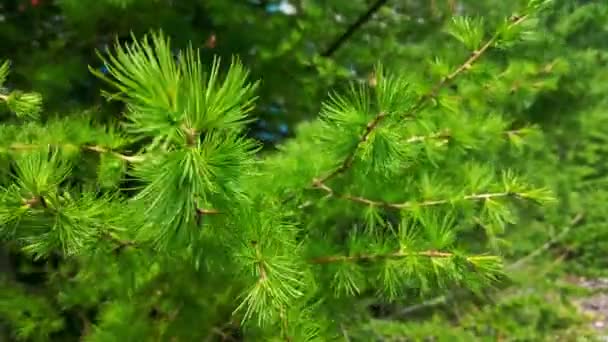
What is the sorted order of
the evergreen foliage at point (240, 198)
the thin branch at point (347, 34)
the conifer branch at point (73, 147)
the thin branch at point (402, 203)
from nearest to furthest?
the evergreen foliage at point (240, 198)
the conifer branch at point (73, 147)
the thin branch at point (402, 203)
the thin branch at point (347, 34)

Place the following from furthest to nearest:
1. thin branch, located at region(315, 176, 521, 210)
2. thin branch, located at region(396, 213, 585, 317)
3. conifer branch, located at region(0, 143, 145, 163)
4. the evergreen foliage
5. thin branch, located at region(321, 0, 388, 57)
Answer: thin branch, located at region(396, 213, 585, 317) < thin branch, located at region(321, 0, 388, 57) < thin branch, located at region(315, 176, 521, 210) < conifer branch, located at region(0, 143, 145, 163) < the evergreen foliage

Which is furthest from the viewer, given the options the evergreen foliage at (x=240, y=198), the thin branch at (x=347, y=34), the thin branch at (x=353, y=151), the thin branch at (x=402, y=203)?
the thin branch at (x=347, y=34)

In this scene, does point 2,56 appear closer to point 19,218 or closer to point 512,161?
point 19,218

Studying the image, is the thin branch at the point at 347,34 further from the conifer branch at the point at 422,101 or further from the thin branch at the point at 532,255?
the thin branch at the point at 532,255

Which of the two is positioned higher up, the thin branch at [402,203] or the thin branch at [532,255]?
the thin branch at [532,255]

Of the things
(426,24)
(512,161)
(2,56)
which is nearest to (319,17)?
(426,24)

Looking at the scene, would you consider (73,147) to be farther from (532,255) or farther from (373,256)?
(532,255)

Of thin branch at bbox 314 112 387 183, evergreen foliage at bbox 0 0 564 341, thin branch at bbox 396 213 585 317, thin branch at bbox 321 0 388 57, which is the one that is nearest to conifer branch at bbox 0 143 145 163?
evergreen foliage at bbox 0 0 564 341

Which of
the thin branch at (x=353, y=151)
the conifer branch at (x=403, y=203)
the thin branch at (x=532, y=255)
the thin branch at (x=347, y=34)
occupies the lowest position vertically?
the conifer branch at (x=403, y=203)

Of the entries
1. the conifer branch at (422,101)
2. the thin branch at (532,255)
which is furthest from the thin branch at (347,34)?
the thin branch at (532,255)

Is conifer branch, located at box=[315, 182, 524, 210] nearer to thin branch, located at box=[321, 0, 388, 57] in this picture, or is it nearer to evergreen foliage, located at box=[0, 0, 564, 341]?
evergreen foliage, located at box=[0, 0, 564, 341]

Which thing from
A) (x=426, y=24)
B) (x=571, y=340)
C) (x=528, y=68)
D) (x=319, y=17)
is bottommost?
(x=571, y=340)
